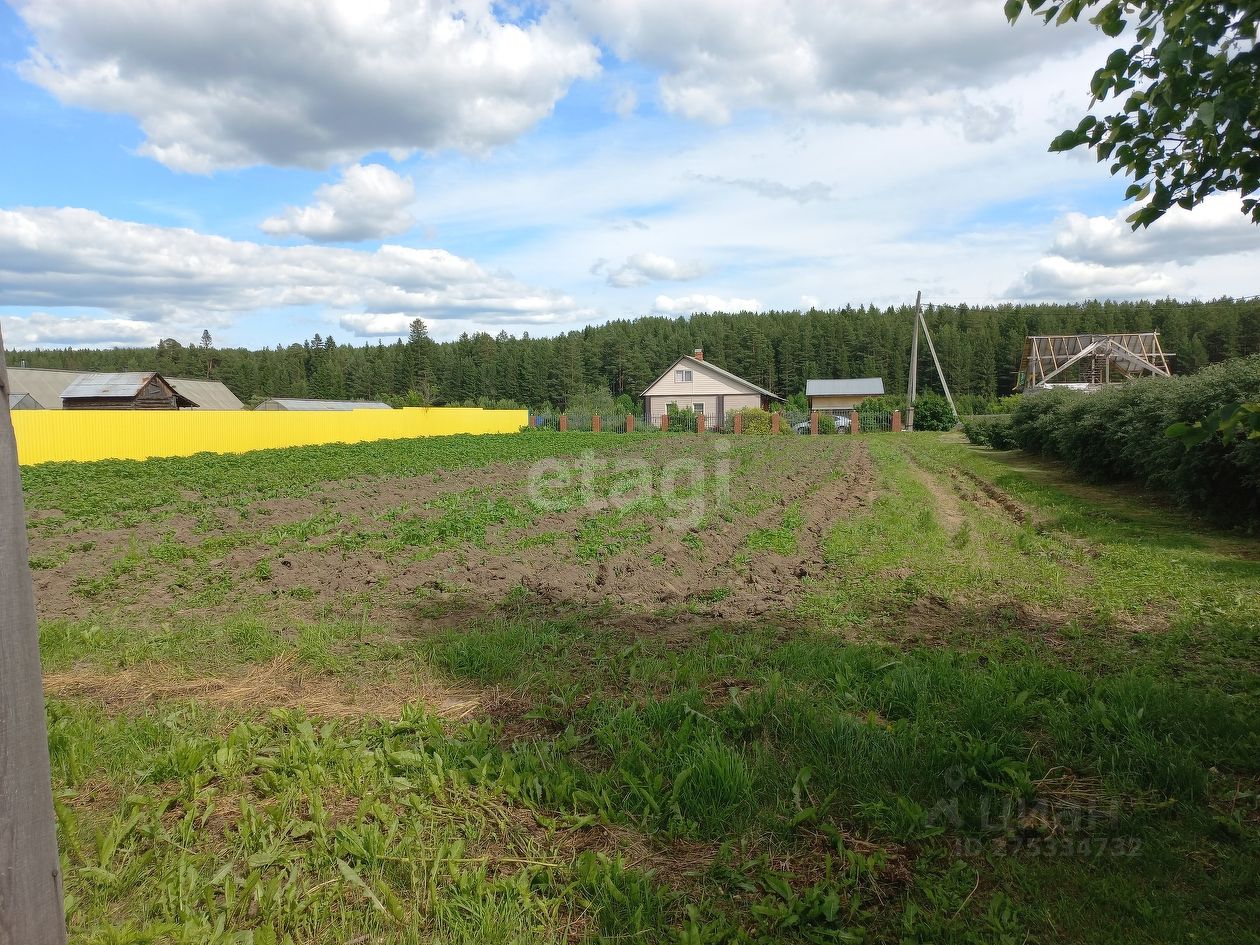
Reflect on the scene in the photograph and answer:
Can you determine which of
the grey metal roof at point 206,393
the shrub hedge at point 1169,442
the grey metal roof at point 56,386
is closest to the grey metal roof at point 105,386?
the grey metal roof at point 56,386

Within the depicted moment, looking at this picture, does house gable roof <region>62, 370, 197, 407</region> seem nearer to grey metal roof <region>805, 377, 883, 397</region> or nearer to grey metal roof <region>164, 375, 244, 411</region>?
grey metal roof <region>164, 375, 244, 411</region>

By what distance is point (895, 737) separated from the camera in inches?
155

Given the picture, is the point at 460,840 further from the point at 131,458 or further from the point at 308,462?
the point at 131,458

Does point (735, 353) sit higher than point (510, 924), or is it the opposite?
point (735, 353)

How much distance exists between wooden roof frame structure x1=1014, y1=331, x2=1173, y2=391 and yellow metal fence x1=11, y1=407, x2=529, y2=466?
39553 mm

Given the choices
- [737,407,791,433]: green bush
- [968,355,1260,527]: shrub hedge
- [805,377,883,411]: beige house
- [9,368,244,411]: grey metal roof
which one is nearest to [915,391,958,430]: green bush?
[737,407,791,433]: green bush

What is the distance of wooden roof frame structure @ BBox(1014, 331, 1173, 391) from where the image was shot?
46.1 m

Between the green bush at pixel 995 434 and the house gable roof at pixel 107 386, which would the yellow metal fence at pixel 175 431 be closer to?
the house gable roof at pixel 107 386

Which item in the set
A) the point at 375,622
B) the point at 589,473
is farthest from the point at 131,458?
the point at 375,622

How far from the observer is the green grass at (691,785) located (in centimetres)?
287

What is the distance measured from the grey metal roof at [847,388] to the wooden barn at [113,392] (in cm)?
5223

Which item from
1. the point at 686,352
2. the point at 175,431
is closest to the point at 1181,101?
the point at 175,431

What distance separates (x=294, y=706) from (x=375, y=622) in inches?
80.3

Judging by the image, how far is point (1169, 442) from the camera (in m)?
11.9
